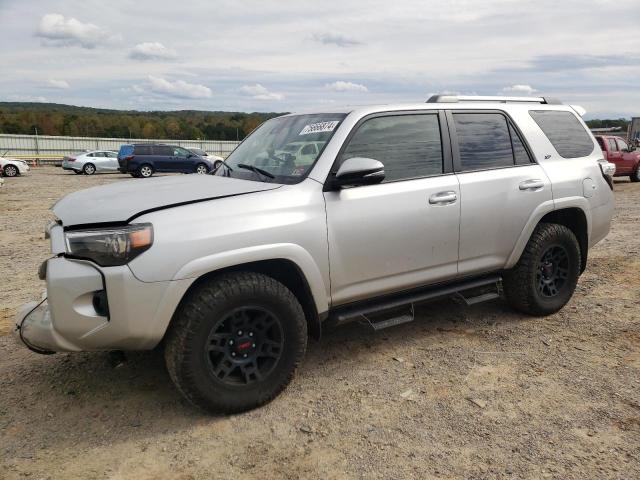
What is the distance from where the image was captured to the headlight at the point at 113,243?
2695mm

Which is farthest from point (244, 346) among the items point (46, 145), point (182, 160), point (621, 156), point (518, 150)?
point (46, 145)

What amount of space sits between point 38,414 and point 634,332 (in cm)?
453

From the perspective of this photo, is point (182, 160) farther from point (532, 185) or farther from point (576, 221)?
point (532, 185)

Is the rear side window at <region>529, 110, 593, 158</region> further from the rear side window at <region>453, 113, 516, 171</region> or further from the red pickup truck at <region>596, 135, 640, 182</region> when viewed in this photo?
the red pickup truck at <region>596, 135, 640, 182</region>

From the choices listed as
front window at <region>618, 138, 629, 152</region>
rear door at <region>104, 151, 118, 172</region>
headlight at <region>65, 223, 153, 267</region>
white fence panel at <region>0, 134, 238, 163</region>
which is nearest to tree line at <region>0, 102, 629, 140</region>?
white fence panel at <region>0, 134, 238, 163</region>

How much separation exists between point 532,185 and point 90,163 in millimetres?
28504

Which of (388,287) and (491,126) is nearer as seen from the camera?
(388,287)

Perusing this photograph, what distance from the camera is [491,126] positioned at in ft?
14.0

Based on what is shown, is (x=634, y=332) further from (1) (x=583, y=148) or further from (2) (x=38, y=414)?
(2) (x=38, y=414)

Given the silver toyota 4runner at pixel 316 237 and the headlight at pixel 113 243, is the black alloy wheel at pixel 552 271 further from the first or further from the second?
the headlight at pixel 113 243

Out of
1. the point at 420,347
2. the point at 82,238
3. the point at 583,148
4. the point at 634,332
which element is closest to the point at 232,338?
the point at 82,238

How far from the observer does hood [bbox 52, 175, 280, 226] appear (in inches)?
113

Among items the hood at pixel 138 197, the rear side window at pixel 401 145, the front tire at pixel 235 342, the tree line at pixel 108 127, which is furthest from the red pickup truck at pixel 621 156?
the tree line at pixel 108 127

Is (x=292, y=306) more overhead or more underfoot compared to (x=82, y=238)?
more underfoot
